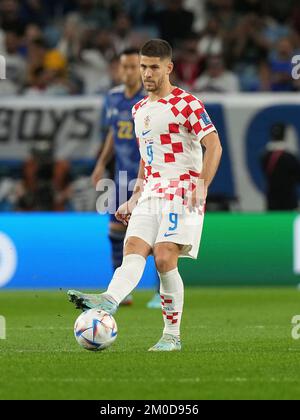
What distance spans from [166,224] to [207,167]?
1.59ft

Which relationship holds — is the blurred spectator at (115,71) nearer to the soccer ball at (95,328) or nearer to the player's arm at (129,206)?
the player's arm at (129,206)

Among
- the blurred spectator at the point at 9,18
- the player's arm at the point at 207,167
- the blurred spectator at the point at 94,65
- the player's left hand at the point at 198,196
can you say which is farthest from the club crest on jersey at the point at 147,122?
the blurred spectator at the point at 9,18

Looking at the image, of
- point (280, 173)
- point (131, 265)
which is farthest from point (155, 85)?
point (280, 173)

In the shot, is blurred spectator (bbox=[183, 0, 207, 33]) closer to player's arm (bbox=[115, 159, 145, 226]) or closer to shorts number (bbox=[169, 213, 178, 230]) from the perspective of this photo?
player's arm (bbox=[115, 159, 145, 226])

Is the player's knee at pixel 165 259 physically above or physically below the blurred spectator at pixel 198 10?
below

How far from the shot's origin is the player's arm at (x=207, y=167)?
8.00 m

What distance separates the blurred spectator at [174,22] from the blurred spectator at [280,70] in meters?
1.56

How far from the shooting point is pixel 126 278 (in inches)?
311

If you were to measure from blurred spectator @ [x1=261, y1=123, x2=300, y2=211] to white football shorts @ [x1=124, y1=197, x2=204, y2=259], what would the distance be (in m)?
8.88

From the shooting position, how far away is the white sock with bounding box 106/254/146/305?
25.7ft

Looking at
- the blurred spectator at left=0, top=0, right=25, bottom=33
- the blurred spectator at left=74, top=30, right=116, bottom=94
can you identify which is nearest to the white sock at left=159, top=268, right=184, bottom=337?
the blurred spectator at left=74, top=30, right=116, bottom=94

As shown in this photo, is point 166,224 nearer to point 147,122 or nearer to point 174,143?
point 174,143

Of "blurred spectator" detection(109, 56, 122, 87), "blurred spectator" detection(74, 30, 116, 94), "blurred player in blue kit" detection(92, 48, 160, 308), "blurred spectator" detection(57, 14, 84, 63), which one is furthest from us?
"blurred spectator" detection(57, 14, 84, 63)

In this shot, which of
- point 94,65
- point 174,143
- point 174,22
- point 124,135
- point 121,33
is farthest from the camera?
point 174,22
